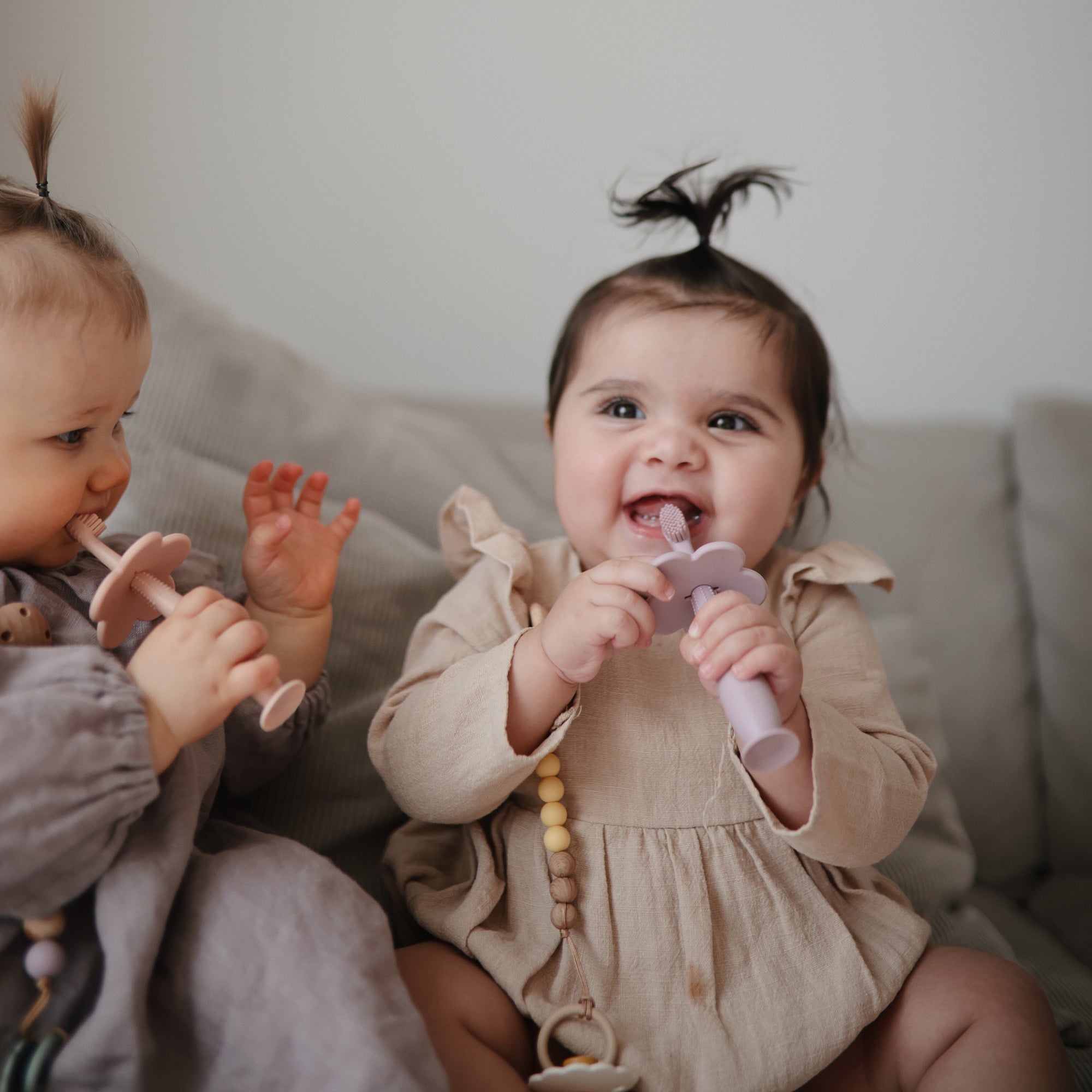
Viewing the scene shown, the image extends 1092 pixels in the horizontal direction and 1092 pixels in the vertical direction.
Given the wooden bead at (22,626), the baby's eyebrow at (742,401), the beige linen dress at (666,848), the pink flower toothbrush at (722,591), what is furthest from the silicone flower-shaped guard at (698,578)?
the wooden bead at (22,626)

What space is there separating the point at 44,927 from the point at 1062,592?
131 cm

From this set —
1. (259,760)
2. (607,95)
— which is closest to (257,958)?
(259,760)

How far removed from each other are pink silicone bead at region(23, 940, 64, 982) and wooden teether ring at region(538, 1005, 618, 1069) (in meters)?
0.34

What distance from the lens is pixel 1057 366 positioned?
62.7 inches

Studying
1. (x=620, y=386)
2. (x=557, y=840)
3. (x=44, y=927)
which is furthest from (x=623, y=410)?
(x=44, y=927)

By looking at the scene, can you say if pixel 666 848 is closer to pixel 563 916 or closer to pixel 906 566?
pixel 563 916

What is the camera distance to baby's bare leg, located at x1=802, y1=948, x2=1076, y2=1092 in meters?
0.66

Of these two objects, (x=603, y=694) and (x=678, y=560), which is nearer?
(x=678, y=560)

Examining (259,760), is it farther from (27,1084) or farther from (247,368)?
(247,368)

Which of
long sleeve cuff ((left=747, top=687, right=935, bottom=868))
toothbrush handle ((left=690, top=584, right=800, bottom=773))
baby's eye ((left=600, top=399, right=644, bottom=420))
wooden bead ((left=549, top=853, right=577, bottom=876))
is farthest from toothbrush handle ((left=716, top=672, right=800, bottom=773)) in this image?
baby's eye ((left=600, top=399, right=644, bottom=420))

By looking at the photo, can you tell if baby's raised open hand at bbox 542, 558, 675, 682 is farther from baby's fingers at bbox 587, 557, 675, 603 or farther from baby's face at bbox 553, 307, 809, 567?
baby's face at bbox 553, 307, 809, 567

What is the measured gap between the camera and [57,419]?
0.62 metres

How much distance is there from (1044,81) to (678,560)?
1.35 m

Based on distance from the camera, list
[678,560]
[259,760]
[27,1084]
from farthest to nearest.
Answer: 1. [259,760]
2. [678,560]
3. [27,1084]
